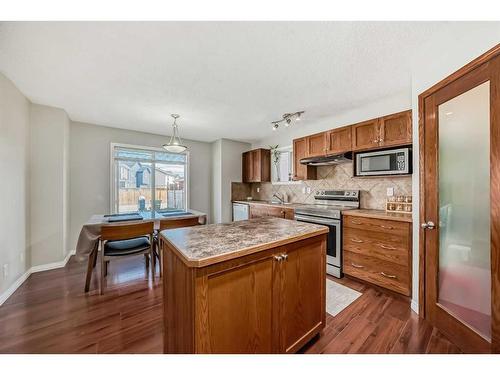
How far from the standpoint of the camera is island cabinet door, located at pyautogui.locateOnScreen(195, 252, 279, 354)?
0.97 m

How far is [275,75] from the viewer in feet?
7.03

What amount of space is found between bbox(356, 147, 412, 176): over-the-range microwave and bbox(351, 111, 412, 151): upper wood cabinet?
0.10 meters

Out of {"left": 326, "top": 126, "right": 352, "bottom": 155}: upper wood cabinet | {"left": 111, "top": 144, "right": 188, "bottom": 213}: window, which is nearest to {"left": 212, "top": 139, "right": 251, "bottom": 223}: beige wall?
{"left": 111, "top": 144, "right": 188, "bottom": 213}: window

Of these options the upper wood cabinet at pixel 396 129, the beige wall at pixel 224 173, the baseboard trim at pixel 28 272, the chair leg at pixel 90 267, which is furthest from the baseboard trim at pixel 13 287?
the upper wood cabinet at pixel 396 129

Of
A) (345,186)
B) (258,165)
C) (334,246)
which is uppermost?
(258,165)

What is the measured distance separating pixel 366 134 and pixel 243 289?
268 cm

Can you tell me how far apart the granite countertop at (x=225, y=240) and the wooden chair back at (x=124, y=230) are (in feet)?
4.00

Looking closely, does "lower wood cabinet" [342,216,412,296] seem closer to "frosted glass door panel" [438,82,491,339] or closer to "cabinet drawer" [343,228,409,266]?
"cabinet drawer" [343,228,409,266]

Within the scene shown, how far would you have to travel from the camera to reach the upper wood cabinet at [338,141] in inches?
117

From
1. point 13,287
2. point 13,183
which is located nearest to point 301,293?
point 13,287

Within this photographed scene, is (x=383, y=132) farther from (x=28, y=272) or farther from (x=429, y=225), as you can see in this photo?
(x=28, y=272)

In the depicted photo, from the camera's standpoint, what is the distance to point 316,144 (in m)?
3.42
